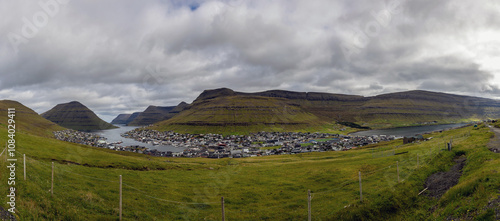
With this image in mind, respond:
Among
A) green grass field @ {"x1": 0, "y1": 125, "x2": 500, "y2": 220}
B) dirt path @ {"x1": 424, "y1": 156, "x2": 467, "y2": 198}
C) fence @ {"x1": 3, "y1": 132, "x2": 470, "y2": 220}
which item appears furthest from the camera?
dirt path @ {"x1": 424, "y1": 156, "x2": 467, "y2": 198}

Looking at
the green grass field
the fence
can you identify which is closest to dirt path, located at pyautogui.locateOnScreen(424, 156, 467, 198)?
the green grass field

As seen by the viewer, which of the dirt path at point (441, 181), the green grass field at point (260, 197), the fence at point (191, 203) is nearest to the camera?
the green grass field at point (260, 197)

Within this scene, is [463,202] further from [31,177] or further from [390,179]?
[31,177]

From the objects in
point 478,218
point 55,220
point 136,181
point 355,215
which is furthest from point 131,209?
point 478,218

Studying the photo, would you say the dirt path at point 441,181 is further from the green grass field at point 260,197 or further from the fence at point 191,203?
the fence at point 191,203

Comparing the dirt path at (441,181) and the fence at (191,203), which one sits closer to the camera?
the fence at (191,203)

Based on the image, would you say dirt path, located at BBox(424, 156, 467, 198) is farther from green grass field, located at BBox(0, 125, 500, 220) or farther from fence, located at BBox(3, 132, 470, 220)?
fence, located at BBox(3, 132, 470, 220)

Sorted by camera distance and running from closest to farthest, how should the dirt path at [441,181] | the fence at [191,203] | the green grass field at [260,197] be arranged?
the green grass field at [260,197] → the fence at [191,203] → the dirt path at [441,181]

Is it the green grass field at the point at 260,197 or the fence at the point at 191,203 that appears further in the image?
the fence at the point at 191,203

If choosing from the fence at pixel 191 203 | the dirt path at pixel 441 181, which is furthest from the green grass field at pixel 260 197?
the dirt path at pixel 441 181
